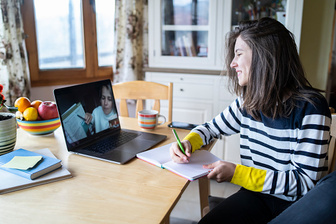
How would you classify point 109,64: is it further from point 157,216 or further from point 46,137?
point 157,216

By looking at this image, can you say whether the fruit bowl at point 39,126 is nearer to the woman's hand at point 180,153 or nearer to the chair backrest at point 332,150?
the woman's hand at point 180,153

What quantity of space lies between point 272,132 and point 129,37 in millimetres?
1962

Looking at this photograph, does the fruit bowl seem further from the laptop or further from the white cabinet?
the white cabinet

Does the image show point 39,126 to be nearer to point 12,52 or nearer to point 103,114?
point 103,114

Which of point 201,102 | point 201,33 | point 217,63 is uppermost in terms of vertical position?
point 201,33

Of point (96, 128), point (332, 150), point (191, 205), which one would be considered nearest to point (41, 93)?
point (96, 128)

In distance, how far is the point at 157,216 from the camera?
702 mm

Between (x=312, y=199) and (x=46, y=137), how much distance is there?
104 centimetres

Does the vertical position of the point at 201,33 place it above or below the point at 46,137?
above

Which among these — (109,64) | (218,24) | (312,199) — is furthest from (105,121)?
(109,64)

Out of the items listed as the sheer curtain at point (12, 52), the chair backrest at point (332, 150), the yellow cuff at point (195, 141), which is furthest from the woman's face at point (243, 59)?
the sheer curtain at point (12, 52)

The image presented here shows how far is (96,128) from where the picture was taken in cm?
123

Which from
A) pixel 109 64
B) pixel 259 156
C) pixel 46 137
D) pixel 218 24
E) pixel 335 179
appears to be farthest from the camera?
pixel 109 64

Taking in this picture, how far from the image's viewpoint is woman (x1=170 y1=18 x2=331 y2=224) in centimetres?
95
